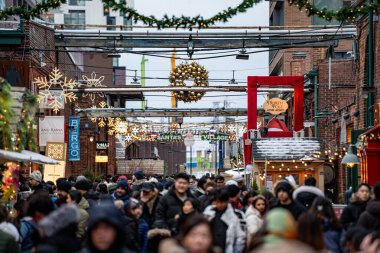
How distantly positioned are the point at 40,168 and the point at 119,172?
1199 inches

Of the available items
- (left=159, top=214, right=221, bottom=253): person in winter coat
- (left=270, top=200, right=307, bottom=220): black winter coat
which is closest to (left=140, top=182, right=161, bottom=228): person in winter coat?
(left=270, top=200, right=307, bottom=220): black winter coat

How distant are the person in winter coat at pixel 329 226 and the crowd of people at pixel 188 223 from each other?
0.01 m

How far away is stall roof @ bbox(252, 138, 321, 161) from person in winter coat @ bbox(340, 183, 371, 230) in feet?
48.1

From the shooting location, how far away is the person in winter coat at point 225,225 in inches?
535

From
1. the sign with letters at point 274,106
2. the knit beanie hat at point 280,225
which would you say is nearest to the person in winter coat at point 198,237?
the knit beanie hat at point 280,225

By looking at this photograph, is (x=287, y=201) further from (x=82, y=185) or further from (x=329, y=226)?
(x=82, y=185)

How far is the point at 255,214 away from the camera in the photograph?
15.0m

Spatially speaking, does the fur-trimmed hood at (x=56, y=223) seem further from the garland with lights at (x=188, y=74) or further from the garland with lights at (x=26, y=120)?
the garland with lights at (x=188, y=74)

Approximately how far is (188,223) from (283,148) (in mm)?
22153

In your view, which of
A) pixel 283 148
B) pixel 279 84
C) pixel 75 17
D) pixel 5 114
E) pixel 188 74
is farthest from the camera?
pixel 75 17

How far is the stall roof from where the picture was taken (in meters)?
30.4

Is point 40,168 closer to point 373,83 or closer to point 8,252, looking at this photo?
point 373,83

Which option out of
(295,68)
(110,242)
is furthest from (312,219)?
(295,68)

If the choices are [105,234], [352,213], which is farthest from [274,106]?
[105,234]
